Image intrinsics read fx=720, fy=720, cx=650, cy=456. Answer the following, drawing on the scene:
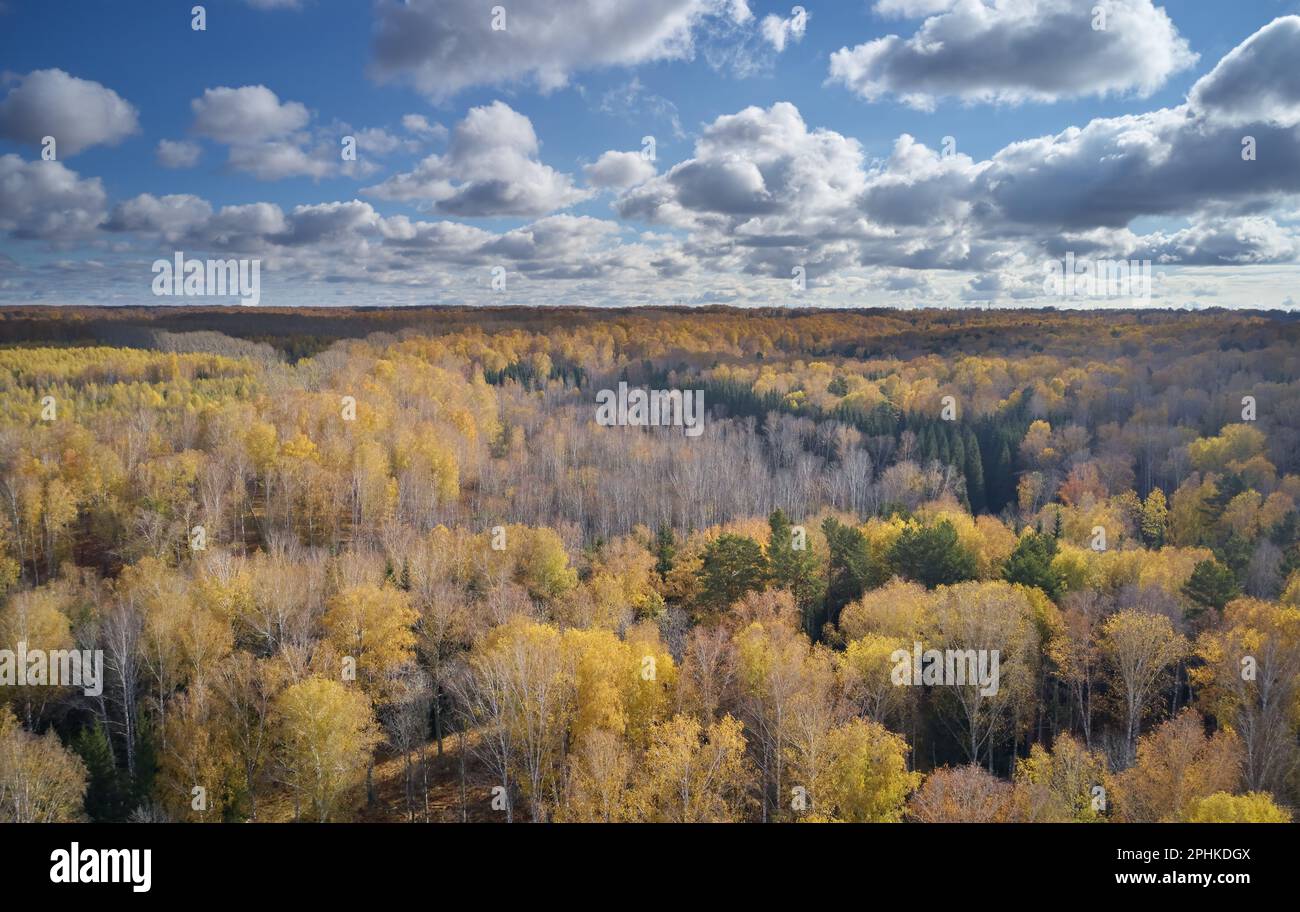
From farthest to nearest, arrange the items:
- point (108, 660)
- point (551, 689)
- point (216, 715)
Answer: point (108, 660)
point (216, 715)
point (551, 689)

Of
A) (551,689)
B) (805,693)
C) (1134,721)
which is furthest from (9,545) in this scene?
(1134,721)

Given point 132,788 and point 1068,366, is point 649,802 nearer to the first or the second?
point 132,788

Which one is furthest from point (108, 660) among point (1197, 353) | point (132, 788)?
point (1197, 353)

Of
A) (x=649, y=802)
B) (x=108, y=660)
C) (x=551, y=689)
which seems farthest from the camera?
(x=108, y=660)

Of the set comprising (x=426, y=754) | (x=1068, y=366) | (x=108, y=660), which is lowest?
(x=426, y=754)

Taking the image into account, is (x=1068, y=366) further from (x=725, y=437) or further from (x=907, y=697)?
(x=907, y=697)

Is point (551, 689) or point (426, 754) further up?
point (551, 689)

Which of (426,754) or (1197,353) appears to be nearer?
(426,754)
